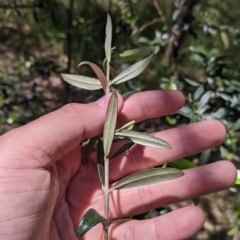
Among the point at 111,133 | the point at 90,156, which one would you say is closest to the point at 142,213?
the point at 90,156

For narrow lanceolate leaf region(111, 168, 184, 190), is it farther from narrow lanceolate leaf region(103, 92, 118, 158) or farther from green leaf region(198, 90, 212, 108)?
green leaf region(198, 90, 212, 108)

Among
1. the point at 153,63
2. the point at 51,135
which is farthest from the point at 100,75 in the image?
the point at 153,63

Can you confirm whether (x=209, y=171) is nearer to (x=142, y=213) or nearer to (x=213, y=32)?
(x=142, y=213)

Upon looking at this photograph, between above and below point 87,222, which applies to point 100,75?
above

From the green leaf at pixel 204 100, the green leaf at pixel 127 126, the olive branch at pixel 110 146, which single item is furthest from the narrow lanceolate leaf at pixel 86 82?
the green leaf at pixel 204 100

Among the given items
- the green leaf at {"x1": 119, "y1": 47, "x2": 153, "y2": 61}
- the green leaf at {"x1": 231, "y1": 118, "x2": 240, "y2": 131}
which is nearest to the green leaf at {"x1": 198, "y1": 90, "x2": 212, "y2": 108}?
the green leaf at {"x1": 231, "y1": 118, "x2": 240, "y2": 131}

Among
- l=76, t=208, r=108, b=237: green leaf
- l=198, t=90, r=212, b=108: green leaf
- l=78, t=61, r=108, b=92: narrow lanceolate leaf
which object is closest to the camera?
l=76, t=208, r=108, b=237: green leaf

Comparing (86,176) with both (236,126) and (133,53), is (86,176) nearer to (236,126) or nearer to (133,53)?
(133,53)
